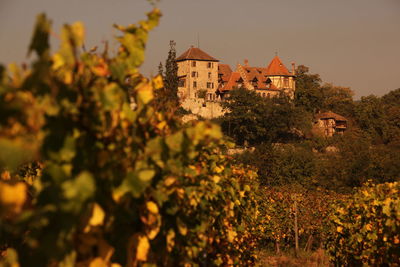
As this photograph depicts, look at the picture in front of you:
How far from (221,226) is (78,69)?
425 cm

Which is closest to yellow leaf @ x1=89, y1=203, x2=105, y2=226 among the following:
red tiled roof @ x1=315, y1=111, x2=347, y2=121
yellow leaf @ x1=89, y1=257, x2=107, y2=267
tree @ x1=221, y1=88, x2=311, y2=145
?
yellow leaf @ x1=89, y1=257, x2=107, y2=267

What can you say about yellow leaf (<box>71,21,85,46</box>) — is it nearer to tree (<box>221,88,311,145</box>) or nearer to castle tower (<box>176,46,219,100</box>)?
tree (<box>221,88,311,145</box>)

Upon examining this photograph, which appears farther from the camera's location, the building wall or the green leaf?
the building wall

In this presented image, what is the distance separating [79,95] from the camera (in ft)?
7.50

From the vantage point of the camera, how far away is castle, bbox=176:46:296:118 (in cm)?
8162

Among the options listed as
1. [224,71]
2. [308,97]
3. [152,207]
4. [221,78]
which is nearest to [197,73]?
[221,78]

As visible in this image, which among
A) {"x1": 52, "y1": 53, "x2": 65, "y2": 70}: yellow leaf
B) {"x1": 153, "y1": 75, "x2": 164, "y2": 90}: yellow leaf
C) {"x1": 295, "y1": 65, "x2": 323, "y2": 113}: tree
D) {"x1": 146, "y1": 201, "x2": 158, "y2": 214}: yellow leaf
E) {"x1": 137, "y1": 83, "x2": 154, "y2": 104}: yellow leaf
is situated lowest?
{"x1": 146, "y1": 201, "x2": 158, "y2": 214}: yellow leaf

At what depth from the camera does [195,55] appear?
84.2 meters

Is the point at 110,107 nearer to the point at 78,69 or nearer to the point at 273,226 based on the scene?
the point at 78,69

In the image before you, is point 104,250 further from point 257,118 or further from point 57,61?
point 257,118

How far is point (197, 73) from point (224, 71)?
6.62 metres

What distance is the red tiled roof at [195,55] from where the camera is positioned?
83812 mm

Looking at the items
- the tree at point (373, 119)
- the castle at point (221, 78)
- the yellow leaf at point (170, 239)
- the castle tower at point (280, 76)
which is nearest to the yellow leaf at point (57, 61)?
the yellow leaf at point (170, 239)

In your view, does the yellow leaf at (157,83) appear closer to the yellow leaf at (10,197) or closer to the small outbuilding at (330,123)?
the yellow leaf at (10,197)
